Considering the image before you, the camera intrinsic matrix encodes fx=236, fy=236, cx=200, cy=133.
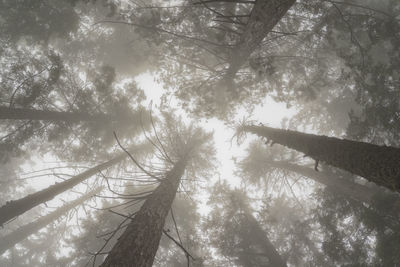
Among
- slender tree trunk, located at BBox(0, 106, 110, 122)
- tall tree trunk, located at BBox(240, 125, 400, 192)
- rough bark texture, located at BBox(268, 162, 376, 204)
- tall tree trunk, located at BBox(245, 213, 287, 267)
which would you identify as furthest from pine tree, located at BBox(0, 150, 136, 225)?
rough bark texture, located at BBox(268, 162, 376, 204)

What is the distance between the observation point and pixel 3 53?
41.8ft

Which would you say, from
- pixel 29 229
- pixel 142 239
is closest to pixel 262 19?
pixel 142 239

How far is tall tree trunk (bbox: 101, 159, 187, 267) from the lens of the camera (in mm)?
2814

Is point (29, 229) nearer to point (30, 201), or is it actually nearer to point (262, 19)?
point (30, 201)

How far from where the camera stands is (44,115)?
10141 mm

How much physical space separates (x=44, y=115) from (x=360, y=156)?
1128 cm

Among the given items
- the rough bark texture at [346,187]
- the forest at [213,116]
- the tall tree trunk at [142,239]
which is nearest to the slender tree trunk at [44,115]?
the forest at [213,116]

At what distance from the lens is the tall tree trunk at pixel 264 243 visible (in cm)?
1093

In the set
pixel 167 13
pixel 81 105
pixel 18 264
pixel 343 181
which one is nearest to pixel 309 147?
pixel 343 181

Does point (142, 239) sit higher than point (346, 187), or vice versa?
point (346, 187)

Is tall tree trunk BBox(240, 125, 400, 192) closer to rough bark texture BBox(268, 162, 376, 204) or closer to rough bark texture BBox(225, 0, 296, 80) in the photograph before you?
rough bark texture BBox(225, 0, 296, 80)

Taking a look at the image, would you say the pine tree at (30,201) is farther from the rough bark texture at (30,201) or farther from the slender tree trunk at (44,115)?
the slender tree trunk at (44,115)

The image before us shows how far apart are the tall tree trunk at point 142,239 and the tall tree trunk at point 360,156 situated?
316cm

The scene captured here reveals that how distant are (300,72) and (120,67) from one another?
12.8m
